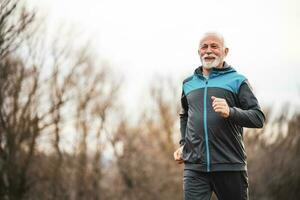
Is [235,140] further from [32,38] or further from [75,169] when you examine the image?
[75,169]

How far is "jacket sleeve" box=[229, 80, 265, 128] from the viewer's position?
13.8ft

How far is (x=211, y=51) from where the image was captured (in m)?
4.51

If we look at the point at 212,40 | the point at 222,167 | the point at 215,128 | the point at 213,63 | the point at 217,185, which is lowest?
the point at 217,185

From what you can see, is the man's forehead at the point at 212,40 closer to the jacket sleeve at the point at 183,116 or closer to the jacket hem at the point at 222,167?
the jacket sleeve at the point at 183,116

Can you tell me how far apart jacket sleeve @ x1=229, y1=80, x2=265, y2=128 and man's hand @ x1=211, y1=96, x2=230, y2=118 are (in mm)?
52

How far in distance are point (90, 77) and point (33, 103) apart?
696 centimetres

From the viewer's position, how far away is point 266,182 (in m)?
19.5

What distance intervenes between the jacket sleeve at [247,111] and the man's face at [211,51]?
11.4 inches

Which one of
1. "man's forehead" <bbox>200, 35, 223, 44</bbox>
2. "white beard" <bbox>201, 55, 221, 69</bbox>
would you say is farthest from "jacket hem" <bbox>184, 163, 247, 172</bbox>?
"man's forehead" <bbox>200, 35, 223, 44</bbox>

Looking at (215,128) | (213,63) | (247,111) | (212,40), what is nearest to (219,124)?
(215,128)

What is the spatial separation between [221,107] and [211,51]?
59 cm

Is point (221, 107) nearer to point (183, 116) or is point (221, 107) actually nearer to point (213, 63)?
point (213, 63)

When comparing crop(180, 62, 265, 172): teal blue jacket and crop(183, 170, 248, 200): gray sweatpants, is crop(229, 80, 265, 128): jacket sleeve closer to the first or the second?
crop(180, 62, 265, 172): teal blue jacket

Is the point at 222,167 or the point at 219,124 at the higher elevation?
the point at 219,124
